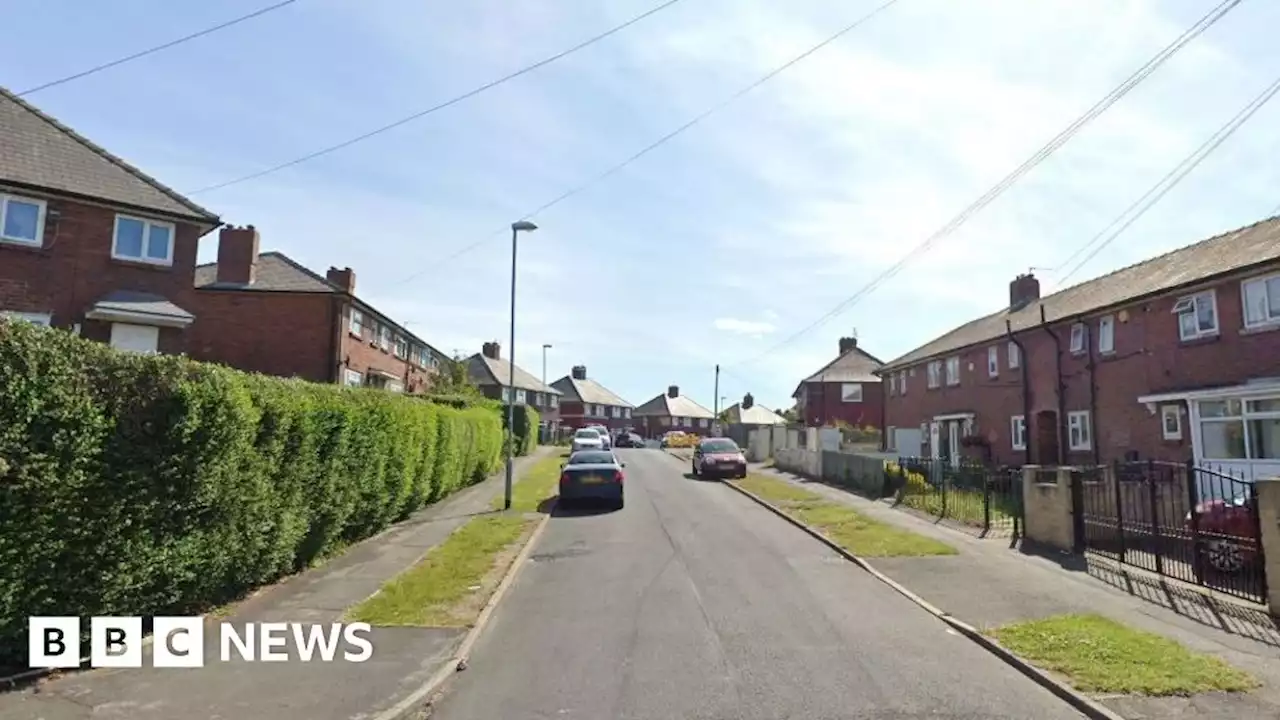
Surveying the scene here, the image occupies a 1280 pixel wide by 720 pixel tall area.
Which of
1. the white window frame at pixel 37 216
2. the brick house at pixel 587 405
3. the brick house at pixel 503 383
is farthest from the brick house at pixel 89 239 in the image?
the brick house at pixel 587 405

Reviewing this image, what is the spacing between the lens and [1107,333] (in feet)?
78.0

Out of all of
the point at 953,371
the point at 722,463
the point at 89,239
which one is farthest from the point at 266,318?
the point at 953,371

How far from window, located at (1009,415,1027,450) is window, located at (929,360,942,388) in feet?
21.5

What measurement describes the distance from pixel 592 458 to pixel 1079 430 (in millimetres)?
15877

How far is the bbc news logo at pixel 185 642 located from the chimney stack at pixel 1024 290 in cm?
3205

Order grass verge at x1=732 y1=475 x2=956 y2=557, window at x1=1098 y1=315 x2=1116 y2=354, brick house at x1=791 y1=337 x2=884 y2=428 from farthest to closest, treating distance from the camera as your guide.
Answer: brick house at x1=791 y1=337 x2=884 y2=428 → window at x1=1098 y1=315 x2=1116 y2=354 → grass verge at x1=732 y1=475 x2=956 y2=557

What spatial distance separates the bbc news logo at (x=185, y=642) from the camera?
616 cm

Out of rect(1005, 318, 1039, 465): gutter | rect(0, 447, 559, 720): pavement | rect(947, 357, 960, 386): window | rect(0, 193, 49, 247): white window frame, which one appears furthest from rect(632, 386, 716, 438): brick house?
rect(0, 447, 559, 720): pavement

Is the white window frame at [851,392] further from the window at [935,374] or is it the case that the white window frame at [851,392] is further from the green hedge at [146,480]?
the green hedge at [146,480]

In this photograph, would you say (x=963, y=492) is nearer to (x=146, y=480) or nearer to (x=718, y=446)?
(x=718, y=446)

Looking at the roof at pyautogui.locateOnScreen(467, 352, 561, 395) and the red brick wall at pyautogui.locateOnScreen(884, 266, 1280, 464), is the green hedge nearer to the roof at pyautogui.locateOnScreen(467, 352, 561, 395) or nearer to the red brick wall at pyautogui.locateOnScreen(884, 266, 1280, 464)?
the red brick wall at pyautogui.locateOnScreen(884, 266, 1280, 464)

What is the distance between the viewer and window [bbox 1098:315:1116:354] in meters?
23.5

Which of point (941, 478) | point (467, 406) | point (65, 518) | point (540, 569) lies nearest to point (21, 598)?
point (65, 518)

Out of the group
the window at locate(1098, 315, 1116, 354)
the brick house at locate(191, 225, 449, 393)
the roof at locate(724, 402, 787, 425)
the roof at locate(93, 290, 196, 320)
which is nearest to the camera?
the roof at locate(93, 290, 196, 320)
